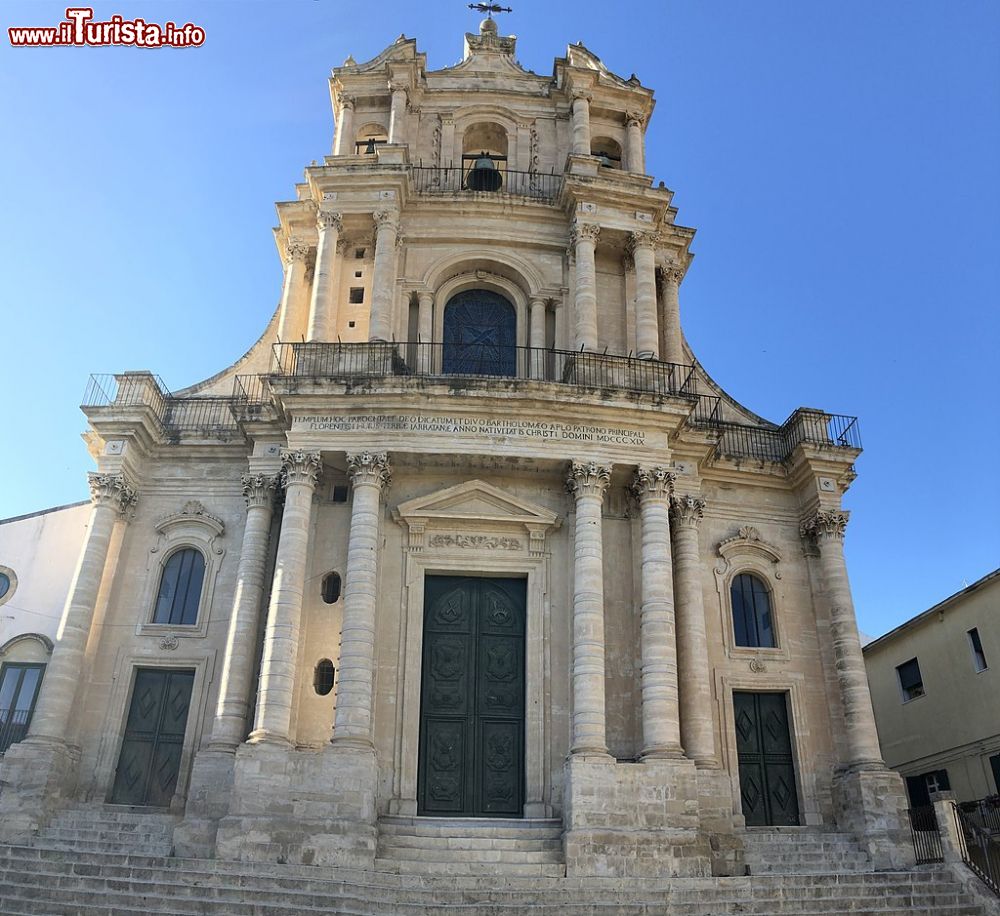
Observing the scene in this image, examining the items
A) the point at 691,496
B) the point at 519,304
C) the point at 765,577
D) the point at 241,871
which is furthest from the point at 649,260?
the point at 241,871

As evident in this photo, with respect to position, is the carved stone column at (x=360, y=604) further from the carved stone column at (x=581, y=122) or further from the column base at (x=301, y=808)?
the carved stone column at (x=581, y=122)

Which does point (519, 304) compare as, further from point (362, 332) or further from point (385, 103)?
point (385, 103)

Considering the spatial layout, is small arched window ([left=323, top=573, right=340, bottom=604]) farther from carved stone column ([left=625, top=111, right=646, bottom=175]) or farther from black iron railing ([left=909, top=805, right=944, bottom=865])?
carved stone column ([left=625, top=111, right=646, bottom=175])

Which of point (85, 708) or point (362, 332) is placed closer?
point (85, 708)

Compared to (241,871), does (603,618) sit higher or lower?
higher

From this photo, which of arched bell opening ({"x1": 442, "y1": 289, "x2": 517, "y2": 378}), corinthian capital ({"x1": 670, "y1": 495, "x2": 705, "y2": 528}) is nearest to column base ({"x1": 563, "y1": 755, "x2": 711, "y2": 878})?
corinthian capital ({"x1": 670, "y1": 495, "x2": 705, "y2": 528})

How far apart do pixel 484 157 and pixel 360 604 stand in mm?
14179

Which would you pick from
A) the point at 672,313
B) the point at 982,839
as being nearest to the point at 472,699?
the point at 982,839

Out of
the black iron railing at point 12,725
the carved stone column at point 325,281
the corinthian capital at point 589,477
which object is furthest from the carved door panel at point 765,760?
the black iron railing at point 12,725

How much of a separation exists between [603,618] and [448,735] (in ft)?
12.7

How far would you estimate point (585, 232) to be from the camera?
2283 cm

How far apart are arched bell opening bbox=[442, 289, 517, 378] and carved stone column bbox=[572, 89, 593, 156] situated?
4.69 m

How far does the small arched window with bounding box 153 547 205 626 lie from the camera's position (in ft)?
67.1

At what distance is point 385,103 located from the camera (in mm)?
26422
